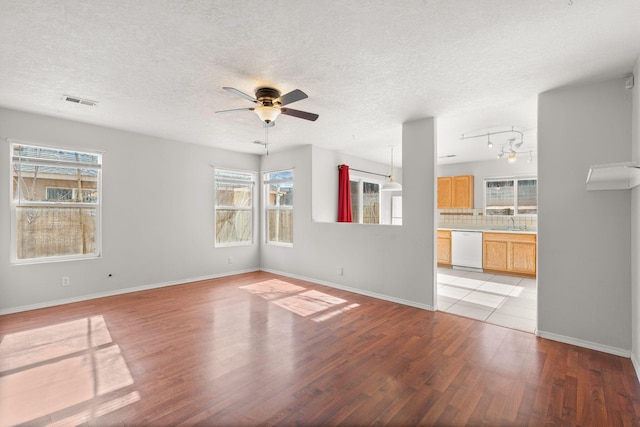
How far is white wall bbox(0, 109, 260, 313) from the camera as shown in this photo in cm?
398

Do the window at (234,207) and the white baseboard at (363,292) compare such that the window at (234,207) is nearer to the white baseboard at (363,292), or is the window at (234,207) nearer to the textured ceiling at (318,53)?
the white baseboard at (363,292)

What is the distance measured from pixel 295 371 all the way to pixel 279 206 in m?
4.30

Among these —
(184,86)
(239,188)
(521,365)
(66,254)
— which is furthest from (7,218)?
(521,365)

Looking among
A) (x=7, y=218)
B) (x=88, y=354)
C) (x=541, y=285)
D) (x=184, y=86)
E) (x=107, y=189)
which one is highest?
(x=184, y=86)

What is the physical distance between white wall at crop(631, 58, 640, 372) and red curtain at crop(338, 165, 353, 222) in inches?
169

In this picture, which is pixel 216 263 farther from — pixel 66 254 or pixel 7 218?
pixel 7 218

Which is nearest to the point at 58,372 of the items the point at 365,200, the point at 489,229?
the point at 365,200

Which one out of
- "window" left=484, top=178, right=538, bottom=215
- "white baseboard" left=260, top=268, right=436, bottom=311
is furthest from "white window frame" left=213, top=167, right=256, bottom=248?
"window" left=484, top=178, right=538, bottom=215

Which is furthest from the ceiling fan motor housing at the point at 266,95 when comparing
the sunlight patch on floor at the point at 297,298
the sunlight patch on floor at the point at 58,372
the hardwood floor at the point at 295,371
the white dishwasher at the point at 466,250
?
the white dishwasher at the point at 466,250

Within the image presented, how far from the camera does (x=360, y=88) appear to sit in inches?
126

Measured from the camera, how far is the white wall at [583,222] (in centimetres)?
280

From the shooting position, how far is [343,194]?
6.33 meters

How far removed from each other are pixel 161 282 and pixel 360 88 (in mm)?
4610

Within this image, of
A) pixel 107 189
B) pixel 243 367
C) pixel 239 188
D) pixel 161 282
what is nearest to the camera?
pixel 243 367
